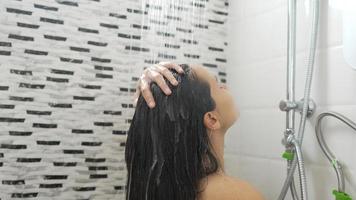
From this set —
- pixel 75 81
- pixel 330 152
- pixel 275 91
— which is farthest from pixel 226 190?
pixel 75 81

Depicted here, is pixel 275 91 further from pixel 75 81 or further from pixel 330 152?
pixel 75 81

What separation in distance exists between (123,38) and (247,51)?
0.57 metres

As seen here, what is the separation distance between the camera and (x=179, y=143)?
1.01 m

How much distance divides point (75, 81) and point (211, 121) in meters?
0.61

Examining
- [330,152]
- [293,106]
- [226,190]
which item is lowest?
[226,190]

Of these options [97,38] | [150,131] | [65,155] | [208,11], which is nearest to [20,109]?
[65,155]

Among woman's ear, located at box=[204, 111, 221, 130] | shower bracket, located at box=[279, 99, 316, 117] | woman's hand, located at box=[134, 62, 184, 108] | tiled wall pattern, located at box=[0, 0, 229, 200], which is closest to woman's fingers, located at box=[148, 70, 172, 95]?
woman's hand, located at box=[134, 62, 184, 108]

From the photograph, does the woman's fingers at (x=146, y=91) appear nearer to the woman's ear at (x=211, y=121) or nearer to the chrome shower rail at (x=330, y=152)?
the woman's ear at (x=211, y=121)

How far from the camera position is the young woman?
1000 mm

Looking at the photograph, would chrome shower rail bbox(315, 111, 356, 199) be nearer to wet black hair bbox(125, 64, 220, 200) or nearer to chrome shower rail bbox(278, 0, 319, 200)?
chrome shower rail bbox(278, 0, 319, 200)

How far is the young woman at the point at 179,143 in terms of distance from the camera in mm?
1000

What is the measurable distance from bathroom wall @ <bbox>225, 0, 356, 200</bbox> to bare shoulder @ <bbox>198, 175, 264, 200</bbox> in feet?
0.92

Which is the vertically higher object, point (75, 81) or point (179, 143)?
point (75, 81)

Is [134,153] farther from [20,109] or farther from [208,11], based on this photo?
[208,11]
